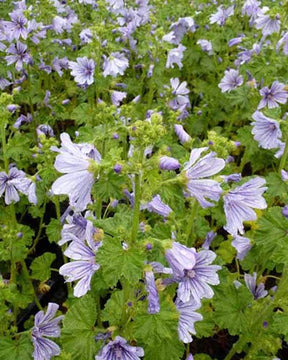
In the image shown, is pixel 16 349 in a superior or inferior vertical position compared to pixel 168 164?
inferior

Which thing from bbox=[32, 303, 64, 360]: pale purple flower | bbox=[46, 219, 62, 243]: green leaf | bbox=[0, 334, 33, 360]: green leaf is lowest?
bbox=[0, 334, 33, 360]: green leaf

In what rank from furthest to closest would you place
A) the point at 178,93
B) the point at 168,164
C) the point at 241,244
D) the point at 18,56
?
the point at 178,93
the point at 18,56
the point at 241,244
the point at 168,164

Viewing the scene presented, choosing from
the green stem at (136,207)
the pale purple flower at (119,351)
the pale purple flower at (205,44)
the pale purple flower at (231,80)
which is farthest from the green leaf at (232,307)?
the pale purple flower at (205,44)

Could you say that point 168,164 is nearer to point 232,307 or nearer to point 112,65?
point 232,307

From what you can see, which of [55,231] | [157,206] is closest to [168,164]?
[157,206]

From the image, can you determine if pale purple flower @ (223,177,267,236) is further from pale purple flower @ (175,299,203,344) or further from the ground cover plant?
pale purple flower @ (175,299,203,344)

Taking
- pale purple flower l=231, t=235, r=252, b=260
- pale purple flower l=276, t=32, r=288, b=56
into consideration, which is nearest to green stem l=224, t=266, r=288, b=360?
pale purple flower l=231, t=235, r=252, b=260

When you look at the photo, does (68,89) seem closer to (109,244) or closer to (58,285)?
(58,285)
